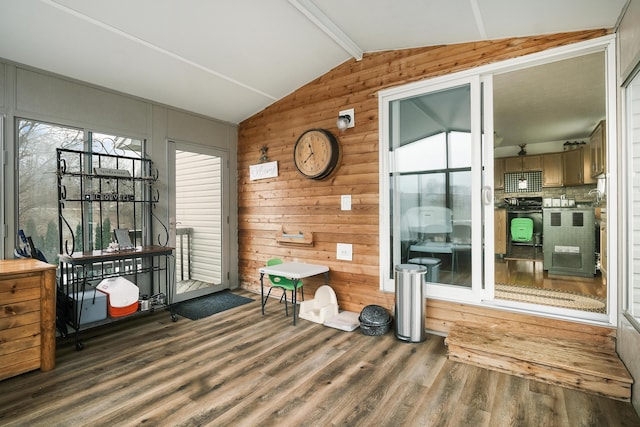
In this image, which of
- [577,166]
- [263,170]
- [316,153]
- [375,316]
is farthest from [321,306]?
[577,166]

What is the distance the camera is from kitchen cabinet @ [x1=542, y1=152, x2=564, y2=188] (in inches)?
274

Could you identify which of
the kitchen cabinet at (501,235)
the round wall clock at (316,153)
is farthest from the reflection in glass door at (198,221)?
the kitchen cabinet at (501,235)

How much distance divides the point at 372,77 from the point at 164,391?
11.6 feet

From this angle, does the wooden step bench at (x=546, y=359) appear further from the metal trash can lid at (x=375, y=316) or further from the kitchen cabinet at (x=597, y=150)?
the kitchen cabinet at (x=597, y=150)

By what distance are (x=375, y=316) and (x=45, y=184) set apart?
3.57 meters

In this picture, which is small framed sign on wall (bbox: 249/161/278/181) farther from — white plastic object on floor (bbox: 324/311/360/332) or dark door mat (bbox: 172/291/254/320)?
white plastic object on floor (bbox: 324/311/360/332)

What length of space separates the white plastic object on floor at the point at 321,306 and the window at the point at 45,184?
2.45 m

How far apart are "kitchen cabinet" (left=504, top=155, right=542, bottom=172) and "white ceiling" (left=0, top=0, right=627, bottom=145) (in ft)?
18.1

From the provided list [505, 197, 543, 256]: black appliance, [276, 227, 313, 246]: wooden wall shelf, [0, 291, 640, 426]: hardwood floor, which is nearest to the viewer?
[0, 291, 640, 426]: hardwood floor

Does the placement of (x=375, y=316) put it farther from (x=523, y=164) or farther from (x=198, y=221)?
(x=523, y=164)

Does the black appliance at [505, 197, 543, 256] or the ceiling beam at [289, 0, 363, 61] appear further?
the black appliance at [505, 197, 543, 256]

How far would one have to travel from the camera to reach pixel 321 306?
384cm

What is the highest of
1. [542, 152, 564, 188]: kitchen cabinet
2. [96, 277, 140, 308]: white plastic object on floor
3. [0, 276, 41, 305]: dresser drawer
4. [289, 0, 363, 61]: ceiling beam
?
[289, 0, 363, 61]: ceiling beam

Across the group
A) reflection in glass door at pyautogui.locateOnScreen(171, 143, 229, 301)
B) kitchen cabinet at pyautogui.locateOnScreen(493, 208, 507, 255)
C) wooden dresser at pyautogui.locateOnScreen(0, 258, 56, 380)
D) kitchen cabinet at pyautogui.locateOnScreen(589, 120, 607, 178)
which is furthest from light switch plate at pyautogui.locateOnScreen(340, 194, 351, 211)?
kitchen cabinet at pyautogui.locateOnScreen(493, 208, 507, 255)
